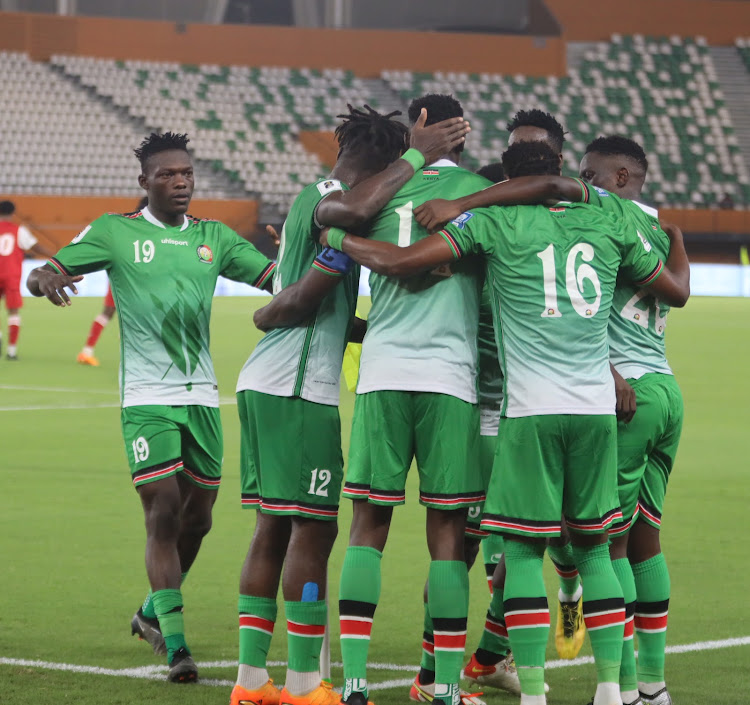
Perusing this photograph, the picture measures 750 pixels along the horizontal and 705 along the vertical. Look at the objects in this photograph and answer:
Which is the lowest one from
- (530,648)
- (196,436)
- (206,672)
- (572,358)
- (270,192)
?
(206,672)

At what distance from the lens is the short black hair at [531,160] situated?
4625 mm

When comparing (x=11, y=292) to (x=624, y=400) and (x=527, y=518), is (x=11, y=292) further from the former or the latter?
(x=527, y=518)

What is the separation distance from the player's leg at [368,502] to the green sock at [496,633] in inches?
28.7

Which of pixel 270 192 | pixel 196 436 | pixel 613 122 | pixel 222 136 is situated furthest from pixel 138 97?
pixel 196 436

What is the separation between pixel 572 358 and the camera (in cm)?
446

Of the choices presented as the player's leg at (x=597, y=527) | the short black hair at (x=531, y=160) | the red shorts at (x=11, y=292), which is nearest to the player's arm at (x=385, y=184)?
the short black hair at (x=531, y=160)

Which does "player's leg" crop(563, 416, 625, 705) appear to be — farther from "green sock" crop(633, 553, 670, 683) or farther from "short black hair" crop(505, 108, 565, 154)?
"short black hair" crop(505, 108, 565, 154)

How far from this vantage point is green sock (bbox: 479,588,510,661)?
5117 mm

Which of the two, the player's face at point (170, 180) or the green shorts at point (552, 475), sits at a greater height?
the player's face at point (170, 180)

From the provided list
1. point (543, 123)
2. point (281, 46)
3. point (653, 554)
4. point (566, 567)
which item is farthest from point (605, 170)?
point (281, 46)

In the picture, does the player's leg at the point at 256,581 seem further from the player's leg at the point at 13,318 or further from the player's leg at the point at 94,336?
the player's leg at the point at 13,318

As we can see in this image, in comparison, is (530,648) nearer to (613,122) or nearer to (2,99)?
(2,99)

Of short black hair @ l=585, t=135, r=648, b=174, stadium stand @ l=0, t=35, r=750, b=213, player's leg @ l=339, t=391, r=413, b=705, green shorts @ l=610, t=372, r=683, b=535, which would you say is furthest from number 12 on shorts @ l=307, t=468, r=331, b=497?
stadium stand @ l=0, t=35, r=750, b=213

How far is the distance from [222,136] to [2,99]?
5.82m
